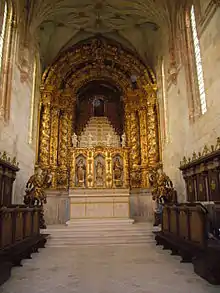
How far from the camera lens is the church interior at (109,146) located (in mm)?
5867

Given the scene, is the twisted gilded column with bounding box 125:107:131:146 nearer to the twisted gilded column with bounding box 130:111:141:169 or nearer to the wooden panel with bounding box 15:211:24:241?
the twisted gilded column with bounding box 130:111:141:169

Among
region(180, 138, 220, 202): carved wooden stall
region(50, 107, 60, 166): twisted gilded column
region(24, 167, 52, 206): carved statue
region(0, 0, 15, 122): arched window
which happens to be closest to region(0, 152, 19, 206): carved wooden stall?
region(24, 167, 52, 206): carved statue

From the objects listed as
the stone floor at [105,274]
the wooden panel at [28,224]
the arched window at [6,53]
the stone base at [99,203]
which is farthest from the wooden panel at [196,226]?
the stone base at [99,203]

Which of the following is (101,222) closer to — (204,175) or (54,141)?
(204,175)

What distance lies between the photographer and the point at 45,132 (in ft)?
54.7

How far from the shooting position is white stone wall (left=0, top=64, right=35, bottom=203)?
11.0m

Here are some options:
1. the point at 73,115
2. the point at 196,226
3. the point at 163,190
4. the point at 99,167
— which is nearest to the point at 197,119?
the point at 163,190

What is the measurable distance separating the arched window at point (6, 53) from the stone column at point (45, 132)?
543 cm

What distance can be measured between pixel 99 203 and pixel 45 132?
5732mm

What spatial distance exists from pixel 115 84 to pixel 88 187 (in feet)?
27.0

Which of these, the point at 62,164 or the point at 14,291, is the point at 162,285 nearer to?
the point at 14,291

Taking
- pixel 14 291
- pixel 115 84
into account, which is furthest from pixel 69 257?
pixel 115 84

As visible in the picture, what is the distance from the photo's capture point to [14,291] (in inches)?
172

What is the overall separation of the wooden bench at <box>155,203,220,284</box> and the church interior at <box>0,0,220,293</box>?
0.13 ft
